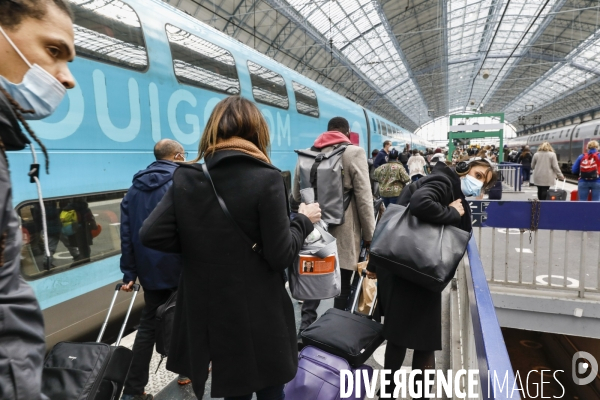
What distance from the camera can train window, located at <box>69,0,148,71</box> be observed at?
3.46 meters

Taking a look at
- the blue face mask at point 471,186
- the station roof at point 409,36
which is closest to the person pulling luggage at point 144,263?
the blue face mask at point 471,186

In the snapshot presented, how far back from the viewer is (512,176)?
15.5 metres

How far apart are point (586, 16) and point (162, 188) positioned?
33111 millimetres

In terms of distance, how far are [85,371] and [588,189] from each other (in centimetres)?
1010

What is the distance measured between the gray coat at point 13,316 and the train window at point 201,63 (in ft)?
13.6

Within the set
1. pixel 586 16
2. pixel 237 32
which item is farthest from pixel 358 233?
pixel 586 16

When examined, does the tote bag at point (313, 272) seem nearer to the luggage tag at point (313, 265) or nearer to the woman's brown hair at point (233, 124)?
the luggage tag at point (313, 265)

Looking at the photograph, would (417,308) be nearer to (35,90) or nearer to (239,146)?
(239,146)

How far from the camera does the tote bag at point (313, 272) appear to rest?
6.93ft

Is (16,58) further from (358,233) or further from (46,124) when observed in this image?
(358,233)

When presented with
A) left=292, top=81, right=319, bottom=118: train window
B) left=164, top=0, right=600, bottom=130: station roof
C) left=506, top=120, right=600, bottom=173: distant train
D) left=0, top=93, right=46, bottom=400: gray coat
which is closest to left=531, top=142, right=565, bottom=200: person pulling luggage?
left=292, top=81, right=319, bottom=118: train window

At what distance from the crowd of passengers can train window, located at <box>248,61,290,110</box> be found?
3.14 metres

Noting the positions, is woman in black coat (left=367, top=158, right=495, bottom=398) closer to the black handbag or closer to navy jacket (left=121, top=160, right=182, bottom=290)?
the black handbag

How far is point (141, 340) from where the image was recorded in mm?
2723
